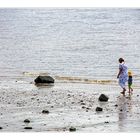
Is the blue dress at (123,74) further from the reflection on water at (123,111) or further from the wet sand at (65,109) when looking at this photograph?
the reflection on water at (123,111)

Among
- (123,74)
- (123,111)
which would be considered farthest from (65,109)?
(123,74)

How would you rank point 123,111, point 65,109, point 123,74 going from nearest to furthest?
point 123,111, point 65,109, point 123,74

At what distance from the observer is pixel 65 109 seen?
Result: 1839cm

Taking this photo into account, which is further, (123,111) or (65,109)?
(65,109)

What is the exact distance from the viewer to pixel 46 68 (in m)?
40.1

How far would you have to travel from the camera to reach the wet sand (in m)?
15.4

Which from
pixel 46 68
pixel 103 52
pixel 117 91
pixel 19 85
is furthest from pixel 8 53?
pixel 117 91

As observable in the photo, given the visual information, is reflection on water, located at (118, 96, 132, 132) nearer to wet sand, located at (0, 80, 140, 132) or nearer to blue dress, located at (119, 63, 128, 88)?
wet sand, located at (0, 80, 140, 132)

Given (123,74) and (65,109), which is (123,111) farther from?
(123,74)

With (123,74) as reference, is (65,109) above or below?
below

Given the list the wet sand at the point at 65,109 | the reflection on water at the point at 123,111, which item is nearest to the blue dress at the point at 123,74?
the wet sand at the point at 65,109

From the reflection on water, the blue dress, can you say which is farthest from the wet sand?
the blue dress

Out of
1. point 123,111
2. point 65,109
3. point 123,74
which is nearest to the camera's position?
point 123,111

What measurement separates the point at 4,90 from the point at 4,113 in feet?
22.0
